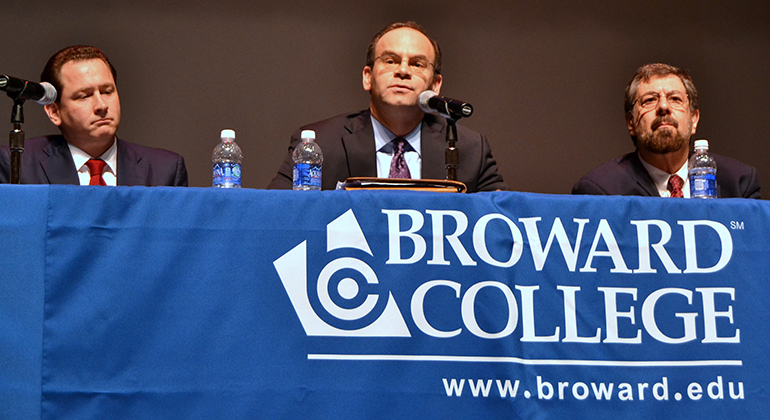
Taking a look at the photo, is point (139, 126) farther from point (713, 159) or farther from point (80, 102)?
point (713, 159)

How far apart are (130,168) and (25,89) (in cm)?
85

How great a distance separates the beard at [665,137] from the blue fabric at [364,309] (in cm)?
128

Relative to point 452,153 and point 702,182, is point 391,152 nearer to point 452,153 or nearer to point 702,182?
point 452,153

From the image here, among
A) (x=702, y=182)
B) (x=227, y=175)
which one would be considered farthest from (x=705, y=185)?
(x=227, y=175)

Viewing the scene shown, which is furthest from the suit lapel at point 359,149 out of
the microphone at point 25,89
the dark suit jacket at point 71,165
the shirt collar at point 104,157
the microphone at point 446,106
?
the microphone at point 25,89

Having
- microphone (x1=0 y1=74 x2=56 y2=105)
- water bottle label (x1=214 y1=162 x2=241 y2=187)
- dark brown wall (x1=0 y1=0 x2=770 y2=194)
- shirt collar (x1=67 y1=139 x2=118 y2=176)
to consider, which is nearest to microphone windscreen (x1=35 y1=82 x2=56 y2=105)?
microphone (x1=0 y1=74 x2=56 y2=105)

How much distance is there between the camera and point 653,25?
163 inches

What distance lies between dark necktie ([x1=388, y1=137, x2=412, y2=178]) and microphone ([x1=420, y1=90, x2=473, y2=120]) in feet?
1.63

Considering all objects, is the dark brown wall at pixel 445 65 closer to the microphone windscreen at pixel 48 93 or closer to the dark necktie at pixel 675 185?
the dark necktie at pixel 675 185

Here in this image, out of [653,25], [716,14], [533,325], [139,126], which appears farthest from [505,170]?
[533,325]

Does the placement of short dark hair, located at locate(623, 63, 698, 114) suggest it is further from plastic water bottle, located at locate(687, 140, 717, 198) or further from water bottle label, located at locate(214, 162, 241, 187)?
water bottle label, located at locate(214, 162, 241, 187)

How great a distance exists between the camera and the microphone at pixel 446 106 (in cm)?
210

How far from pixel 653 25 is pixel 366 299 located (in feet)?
10.5

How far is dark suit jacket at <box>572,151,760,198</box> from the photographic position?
2785 millimetres
